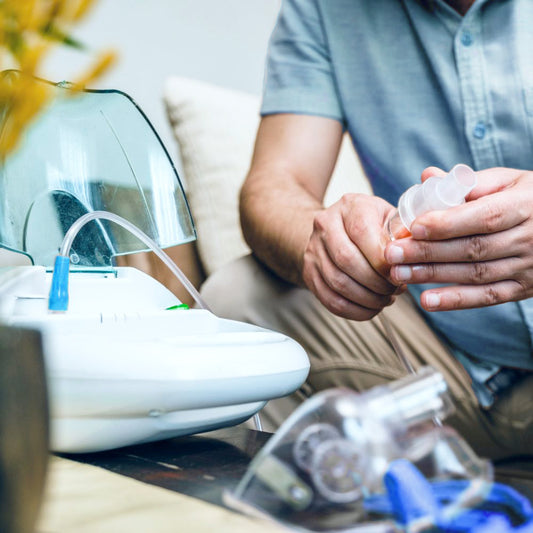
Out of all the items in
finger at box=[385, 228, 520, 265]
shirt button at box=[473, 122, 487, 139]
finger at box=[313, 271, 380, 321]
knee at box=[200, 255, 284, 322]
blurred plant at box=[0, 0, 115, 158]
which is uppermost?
blurred plant at box=[0, 0, 115, 158]

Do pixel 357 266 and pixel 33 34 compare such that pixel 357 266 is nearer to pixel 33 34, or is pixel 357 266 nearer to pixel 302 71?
pixel 33 34

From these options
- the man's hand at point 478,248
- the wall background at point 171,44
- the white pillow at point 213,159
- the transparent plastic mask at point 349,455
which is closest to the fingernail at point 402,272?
the man's hand at point 478,248

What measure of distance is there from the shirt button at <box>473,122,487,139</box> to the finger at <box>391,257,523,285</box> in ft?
0.96

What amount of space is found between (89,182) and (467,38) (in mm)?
535

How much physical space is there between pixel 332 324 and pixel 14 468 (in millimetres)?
653

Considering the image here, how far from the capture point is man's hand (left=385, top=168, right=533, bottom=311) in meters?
0.51

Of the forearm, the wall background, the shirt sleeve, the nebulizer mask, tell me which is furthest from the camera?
the wall background

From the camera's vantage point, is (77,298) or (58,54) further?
(58,54)

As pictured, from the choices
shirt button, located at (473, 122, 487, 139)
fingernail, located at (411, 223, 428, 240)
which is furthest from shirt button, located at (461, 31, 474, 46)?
fingernail, located at (411, 223, 428, 240)

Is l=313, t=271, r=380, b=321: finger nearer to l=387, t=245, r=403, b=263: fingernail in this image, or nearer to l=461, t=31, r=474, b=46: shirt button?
l=387, t=245, r=403, b=263: fingernail

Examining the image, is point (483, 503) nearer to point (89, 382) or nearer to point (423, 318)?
point (89, 382)

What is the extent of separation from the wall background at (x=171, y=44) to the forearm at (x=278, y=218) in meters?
0.49

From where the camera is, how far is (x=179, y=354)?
1.36 ft

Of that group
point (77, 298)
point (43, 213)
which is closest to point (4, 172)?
point (43, 213)
